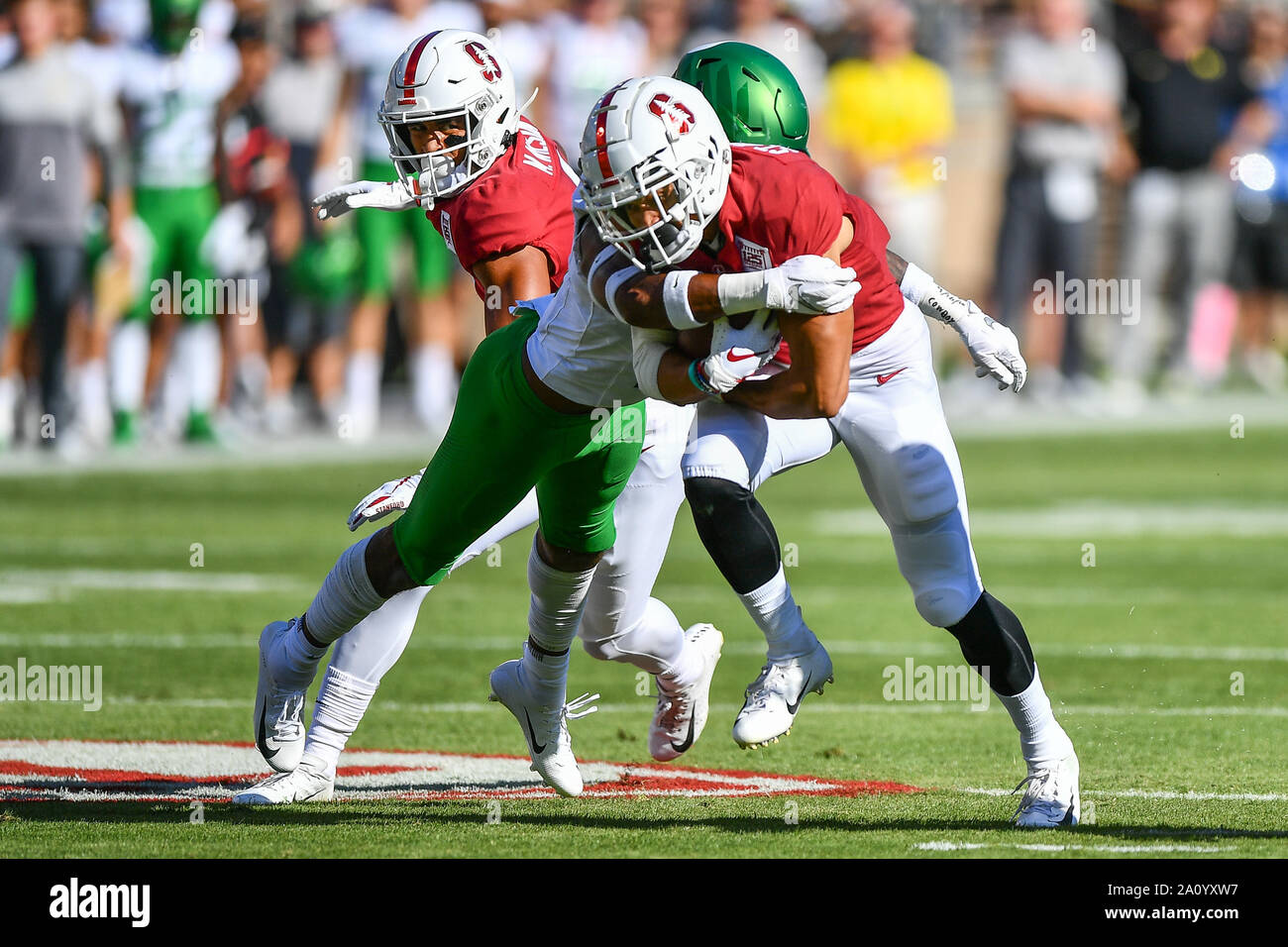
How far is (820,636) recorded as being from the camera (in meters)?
8.34

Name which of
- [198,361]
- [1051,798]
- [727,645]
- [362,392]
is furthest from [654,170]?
[362,392]

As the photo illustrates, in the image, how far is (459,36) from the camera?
221 inches

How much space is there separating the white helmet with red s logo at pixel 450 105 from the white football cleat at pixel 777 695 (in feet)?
5.01

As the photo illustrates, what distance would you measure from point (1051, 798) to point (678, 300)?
1.56 meters

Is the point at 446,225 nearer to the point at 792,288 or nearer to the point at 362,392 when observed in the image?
the point at 792,288

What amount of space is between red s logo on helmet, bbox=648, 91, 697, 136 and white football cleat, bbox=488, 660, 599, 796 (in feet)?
5.43

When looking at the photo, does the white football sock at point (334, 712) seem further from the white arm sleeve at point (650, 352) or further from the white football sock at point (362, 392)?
the white football sock at point (362, 392)

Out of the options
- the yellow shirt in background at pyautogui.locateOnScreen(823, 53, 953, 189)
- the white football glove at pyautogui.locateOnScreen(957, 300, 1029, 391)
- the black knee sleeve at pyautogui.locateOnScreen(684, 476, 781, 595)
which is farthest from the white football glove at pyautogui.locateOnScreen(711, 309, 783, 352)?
the yellow shirt in background at pyautogui.locateOnScreen(823, 53, 953, 189)

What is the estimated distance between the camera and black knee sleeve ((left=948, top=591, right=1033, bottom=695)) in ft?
16.7

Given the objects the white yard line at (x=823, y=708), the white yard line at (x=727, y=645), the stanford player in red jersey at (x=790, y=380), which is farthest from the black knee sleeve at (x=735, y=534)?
the white yard line at (x=727, y=645)

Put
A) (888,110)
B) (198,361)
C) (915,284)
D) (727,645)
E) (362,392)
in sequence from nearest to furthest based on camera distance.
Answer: (915,284), (727,645), (198,361), (362,392), (888,110)

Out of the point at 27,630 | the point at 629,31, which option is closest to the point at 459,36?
the point at 27,630

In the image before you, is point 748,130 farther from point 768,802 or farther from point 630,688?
point 630,688

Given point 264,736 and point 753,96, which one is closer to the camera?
point 753,96
